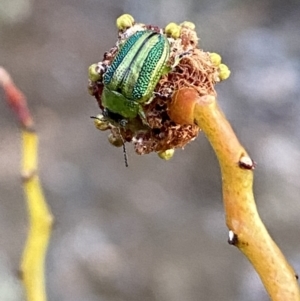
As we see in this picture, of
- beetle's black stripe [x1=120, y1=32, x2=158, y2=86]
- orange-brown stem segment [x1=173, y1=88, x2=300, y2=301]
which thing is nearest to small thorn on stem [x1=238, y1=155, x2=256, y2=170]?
orange-brown stem segment [x1=173, y1=88, x2=300, y2=301]

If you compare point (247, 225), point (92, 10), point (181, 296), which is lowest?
point (247, 225)

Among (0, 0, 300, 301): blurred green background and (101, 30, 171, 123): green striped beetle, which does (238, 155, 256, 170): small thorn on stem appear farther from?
(0, 0, 300, 301): blurred green background

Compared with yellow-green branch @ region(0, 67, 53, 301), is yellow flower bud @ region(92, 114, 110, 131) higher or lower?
higher

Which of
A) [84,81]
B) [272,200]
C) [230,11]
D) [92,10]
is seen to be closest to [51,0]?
[92,10]

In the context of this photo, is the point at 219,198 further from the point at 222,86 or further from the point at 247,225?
the point at 247,225

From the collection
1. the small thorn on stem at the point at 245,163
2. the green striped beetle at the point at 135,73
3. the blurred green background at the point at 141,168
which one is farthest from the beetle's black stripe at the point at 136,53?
the blurred green background at the point at 141,168

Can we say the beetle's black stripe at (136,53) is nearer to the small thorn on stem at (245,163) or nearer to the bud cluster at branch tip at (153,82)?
the bud cluster at branch tip at (153,82)

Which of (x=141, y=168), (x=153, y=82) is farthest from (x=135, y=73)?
(x=141, y=168)
